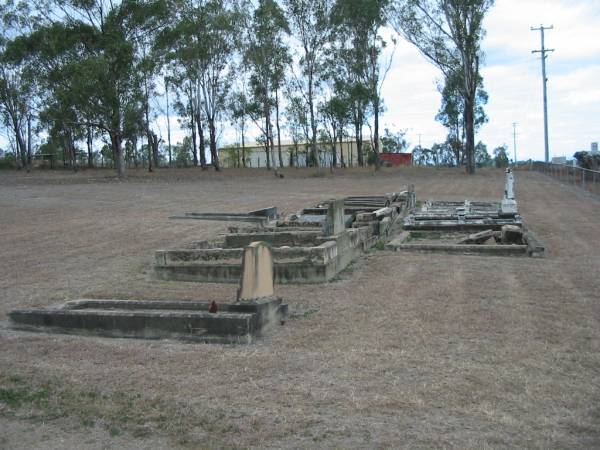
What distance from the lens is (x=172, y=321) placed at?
5945 mm

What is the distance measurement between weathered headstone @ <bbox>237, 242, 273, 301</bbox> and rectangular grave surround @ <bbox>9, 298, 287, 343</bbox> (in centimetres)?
14

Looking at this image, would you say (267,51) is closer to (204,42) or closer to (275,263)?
(204,42)

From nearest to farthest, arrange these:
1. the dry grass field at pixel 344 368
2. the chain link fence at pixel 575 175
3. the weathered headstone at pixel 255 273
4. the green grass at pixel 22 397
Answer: the dry grass field at pixel 344 368
the green grass at pixel 22 397
the weathered headstone at pixel 255 273
the chain link fence at pixel 575 175

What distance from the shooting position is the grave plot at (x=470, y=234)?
10930 millimetres

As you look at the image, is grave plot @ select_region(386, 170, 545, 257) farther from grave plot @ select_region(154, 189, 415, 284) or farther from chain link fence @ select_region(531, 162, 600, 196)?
chain link fence @ select_region(531, 162, 600, 196)

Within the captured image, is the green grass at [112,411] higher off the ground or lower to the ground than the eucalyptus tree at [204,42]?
lower

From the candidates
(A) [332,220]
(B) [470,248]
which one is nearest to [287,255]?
(A) [332,220]

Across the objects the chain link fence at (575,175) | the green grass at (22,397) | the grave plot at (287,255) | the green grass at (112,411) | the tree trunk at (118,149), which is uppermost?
the tree trunk at (118,149)

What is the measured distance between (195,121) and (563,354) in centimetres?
5070

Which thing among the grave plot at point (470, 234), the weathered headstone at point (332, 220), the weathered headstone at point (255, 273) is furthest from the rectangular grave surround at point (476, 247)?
the weathered headstone at point (255, 273)

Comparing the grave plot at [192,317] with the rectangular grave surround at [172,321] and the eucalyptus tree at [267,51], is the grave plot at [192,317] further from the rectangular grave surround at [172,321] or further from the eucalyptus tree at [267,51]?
the eucalyptus tree at [267,51]

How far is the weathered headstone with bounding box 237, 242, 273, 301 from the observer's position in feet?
20.5

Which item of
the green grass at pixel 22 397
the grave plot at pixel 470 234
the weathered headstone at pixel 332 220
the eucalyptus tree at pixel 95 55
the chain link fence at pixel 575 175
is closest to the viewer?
the green grass at pixel 22 397

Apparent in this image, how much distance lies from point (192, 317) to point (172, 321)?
0.20m
